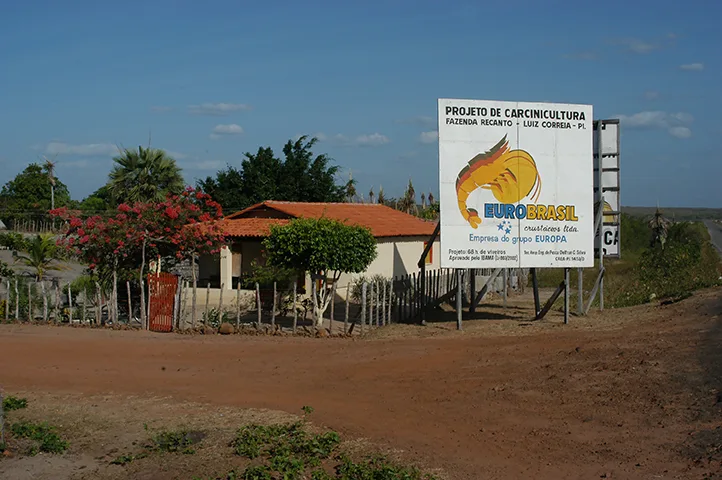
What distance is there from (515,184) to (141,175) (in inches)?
727

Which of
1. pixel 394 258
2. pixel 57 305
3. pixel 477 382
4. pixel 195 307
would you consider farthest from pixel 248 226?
pixel 477 382

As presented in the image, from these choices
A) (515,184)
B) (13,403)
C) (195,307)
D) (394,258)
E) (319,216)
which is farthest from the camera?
(394,258)

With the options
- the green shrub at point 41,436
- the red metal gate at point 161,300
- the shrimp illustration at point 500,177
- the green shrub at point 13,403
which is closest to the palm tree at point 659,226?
the shrimp illustration at point 500,177

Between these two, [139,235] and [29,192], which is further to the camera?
[29,192]

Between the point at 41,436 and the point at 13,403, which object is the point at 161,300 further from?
the point at 41,436

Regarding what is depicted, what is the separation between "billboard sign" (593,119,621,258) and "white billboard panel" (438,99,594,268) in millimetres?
2134

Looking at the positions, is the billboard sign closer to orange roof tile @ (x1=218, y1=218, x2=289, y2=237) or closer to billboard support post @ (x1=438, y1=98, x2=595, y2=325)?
billboard support post @ (x1=438, y1=98, x2=595, y2=325)

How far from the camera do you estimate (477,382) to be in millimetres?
11391

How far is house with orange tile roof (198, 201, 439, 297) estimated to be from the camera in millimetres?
26984

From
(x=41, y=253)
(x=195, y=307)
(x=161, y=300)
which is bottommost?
(x=195, y=307)

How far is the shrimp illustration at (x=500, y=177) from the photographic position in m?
17.1

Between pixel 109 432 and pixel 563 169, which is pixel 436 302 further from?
pixel 109 432

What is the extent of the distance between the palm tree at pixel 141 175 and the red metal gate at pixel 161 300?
39.4 feet

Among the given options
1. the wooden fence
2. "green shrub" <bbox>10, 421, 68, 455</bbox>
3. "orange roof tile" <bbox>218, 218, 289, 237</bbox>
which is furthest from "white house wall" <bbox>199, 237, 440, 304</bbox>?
"green shrub" <bbox>10, 421, 68, 455</bbox>
